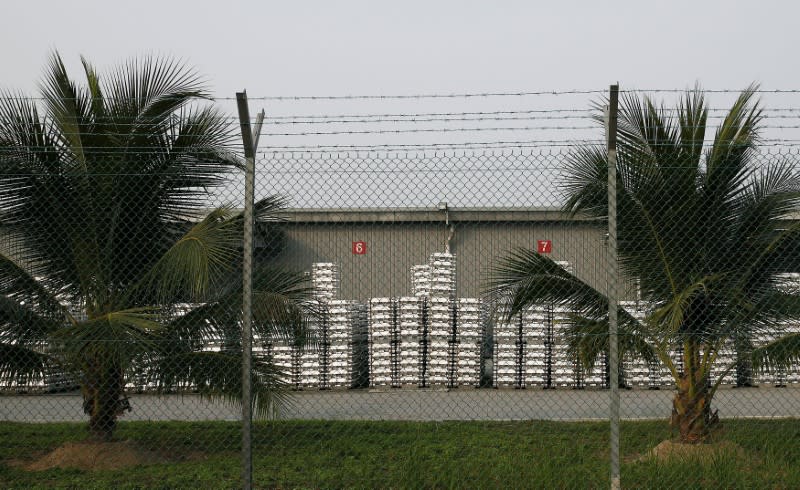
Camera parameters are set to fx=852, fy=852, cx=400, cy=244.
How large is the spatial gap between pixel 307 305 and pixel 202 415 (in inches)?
211

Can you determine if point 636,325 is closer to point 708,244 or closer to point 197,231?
point 708,244

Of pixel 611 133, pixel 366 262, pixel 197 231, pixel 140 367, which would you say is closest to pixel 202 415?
pixel 366 262

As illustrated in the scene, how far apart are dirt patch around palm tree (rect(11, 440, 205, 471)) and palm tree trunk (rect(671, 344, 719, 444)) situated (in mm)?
5073

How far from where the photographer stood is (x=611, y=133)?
570cm

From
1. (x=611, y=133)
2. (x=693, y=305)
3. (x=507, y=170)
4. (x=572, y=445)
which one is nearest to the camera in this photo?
(x=611, y=133)

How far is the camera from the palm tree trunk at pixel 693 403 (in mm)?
8534

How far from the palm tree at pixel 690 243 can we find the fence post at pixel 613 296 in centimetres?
216

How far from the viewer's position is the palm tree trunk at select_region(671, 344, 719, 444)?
853 centimetres

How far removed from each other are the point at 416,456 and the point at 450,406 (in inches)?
178

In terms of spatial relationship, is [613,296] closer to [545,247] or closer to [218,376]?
[545,247]

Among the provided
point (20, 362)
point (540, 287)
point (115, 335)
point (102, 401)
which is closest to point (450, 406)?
point (540, 287)

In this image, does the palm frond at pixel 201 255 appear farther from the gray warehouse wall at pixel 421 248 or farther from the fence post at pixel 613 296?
the gray warehouse wall at pixel 421 248

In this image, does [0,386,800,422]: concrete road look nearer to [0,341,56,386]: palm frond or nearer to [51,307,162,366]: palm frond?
[0,341,56,386]: palm frond

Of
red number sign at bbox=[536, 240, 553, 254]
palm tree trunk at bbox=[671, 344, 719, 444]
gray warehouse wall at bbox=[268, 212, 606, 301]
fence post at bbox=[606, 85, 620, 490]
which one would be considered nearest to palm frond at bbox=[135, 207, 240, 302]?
fence post at bbox=[606, 85, 620, 490]
